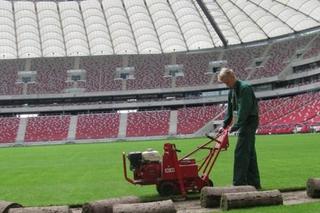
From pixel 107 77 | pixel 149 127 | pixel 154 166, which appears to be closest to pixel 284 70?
pixel 149 127

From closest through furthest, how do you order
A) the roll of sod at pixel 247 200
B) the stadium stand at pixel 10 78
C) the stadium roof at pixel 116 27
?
1. the roll of sod at pixel 247 200
2. the stadium roof at pixel 116 27
3. the stadium stand at pixel 10 78

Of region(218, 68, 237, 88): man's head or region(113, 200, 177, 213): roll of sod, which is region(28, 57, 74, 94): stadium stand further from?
region(113, 200, 177, 213): roll of sod

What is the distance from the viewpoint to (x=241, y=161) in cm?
965

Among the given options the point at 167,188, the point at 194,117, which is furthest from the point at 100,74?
the point at 167,188

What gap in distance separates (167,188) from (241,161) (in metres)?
1.63

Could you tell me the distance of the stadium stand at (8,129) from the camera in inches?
2842

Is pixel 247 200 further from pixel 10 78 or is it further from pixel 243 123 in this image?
pixel 10 78

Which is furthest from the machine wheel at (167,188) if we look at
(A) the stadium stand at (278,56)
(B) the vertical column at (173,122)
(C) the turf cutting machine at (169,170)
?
(A) the stadium stand at (278,56)

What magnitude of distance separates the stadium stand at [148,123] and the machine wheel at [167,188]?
6213cm

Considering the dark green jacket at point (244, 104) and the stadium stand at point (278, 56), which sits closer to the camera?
the dark green jacket at point (244, 104)

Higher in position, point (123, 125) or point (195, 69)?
point (195, 69)

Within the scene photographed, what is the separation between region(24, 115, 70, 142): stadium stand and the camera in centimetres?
7281

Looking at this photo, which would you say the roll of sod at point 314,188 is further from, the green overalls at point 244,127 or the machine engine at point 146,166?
the machine engine at point 146,166

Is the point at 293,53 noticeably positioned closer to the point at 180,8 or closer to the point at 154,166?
the point at 180,8
